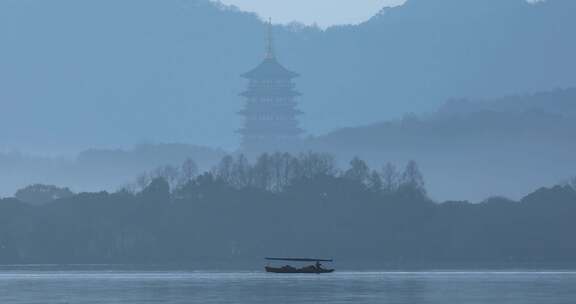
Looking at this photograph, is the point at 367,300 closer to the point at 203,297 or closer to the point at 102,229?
the point at 203,297

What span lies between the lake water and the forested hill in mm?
26696

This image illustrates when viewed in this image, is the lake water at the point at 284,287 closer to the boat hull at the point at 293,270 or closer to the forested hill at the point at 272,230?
the boat hull at the point at 293,270

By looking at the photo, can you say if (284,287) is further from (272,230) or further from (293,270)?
(272,230)

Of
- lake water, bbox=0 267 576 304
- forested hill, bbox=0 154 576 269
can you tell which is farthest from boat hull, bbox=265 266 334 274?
forested hill, bbox=0 154 576 269

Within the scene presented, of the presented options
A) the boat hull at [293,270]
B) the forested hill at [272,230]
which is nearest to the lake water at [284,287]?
the boat hull at [293,270]

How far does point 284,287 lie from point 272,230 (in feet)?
185

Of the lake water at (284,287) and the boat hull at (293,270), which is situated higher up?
the boat hull at (293,270)

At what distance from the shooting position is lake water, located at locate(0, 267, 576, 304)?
11738 cm

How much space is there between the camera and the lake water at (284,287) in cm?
11738

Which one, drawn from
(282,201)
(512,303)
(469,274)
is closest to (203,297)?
(512,303)

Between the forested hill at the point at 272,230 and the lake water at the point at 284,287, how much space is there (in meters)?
26.7

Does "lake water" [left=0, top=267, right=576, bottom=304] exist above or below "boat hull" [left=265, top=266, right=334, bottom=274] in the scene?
below

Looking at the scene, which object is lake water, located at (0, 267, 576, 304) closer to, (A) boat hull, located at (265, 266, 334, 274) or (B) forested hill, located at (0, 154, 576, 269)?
(A) boat hull, located at (265, 266, 334, 274)

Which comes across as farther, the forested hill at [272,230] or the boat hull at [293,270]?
the forested hill at [272,230]
